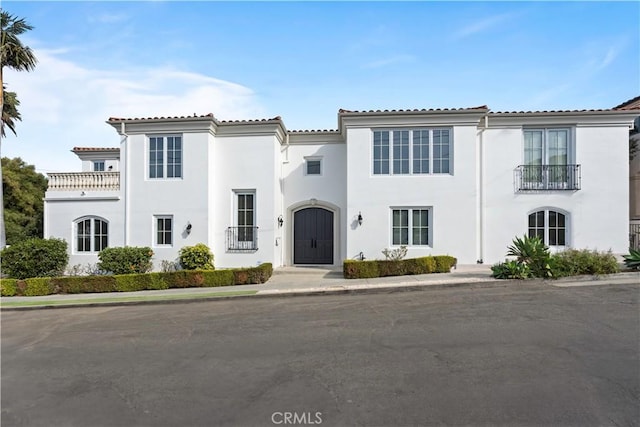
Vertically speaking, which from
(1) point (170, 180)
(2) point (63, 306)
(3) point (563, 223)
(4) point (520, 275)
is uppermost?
(1) point (170, 180)

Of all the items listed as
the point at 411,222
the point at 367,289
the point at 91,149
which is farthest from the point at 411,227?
the point at 91,149

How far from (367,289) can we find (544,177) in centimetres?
914

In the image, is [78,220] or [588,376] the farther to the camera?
[78,220]

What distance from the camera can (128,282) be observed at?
12602mm

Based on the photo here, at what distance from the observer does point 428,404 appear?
12.6 feet

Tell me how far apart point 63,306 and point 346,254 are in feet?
30.4

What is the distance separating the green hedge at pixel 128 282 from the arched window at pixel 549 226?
10.5 metres

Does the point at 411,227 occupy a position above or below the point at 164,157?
below

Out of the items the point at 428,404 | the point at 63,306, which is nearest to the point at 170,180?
the point at 63,306

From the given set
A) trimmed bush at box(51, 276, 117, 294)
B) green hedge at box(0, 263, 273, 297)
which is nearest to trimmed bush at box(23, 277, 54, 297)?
green hedge at box(0, 263, 273, 297)

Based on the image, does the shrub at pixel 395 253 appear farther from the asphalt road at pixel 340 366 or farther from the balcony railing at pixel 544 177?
the balcony railing at pixel 544 177

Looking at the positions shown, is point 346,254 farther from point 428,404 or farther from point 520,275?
point 428,404

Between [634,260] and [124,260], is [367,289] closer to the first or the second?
[634,260]

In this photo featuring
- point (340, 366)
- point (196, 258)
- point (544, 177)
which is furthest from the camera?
point (544, 177)
